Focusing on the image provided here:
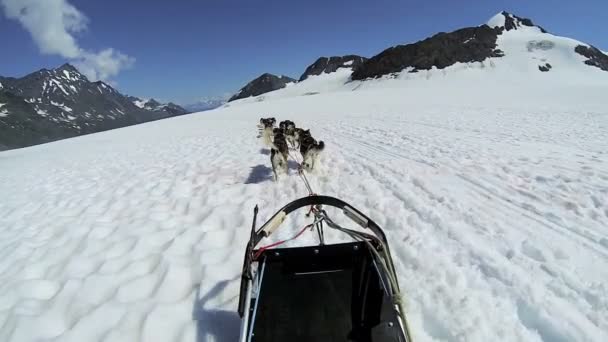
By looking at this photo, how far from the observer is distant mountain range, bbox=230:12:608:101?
74000 mm

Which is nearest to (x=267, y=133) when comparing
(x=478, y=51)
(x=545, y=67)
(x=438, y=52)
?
(x=545, y=67)

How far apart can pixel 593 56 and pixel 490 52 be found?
21.5m

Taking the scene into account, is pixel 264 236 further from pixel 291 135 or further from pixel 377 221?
pixel 291 135

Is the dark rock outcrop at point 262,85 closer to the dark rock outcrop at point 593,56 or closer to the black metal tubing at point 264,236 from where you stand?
the dark rock outcrop at point 593,56

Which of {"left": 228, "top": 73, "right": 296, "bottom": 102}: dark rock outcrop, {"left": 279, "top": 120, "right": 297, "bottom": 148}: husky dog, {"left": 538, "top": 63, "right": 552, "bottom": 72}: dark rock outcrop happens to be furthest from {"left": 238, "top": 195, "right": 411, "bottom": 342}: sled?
{"left": 228, "top": 73, "right": 296, "bottom": 102}: dark rock outcrop

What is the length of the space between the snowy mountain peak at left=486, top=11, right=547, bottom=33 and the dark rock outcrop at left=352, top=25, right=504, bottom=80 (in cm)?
497

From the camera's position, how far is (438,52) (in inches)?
3241

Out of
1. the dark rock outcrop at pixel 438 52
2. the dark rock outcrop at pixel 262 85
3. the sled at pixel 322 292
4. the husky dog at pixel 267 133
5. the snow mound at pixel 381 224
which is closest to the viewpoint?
the sled at pixel 322 292

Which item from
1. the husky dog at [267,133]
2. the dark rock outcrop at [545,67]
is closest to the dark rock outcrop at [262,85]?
the dark rock outcrop at [545,67]

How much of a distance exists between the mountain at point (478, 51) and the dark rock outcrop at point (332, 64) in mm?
48311

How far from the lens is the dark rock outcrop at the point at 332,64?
140875 mm

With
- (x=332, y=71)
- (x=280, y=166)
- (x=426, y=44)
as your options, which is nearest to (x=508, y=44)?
(x=426, y=44)

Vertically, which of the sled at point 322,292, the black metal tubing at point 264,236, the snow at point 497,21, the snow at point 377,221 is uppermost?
the snow at point 497,21

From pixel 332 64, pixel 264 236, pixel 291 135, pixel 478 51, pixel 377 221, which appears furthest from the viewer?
pixel 332 64
